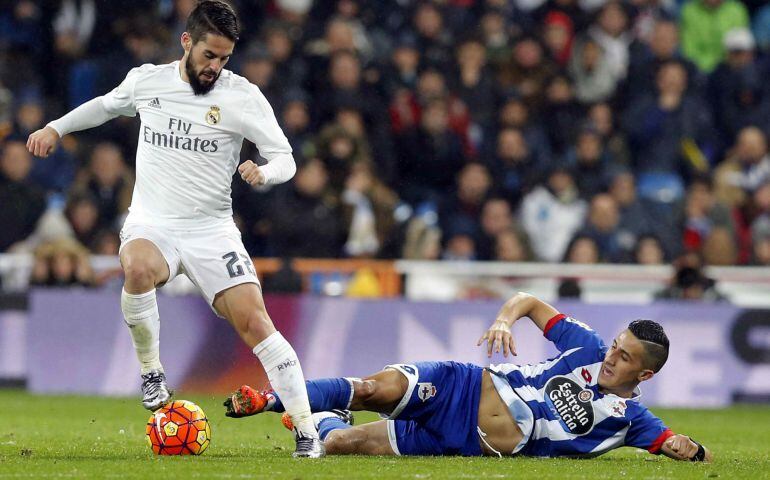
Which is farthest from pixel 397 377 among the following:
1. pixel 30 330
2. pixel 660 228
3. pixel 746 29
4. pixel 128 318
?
pixel 746 29

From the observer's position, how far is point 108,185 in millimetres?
15328

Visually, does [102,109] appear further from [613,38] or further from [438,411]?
[613,38]

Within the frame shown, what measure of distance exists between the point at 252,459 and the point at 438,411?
1093mm

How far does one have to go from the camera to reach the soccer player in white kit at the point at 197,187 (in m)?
8.00

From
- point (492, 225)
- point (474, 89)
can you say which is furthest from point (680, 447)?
point (474, 89)

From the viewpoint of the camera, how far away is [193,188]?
27.1 feet

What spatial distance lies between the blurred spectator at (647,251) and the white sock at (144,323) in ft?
26.1

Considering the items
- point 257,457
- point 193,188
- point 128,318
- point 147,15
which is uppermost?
point 147,15

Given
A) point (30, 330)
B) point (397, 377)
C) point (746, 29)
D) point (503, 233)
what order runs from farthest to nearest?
point (746, 29), point (503, 233), point (30, 330), point (397, 377)

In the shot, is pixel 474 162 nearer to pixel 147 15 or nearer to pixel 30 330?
pixel 147 15

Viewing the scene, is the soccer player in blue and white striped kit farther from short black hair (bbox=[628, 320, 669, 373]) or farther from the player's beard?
the player's beard

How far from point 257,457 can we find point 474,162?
8653 mm

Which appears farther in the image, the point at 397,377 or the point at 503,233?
the point at 503,233

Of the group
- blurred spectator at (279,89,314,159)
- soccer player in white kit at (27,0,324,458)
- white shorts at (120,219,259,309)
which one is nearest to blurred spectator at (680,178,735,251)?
blurred spectator at (279,89,314,159)
